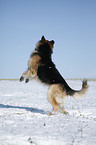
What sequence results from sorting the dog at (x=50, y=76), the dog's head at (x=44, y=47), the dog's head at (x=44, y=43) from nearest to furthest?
1. the dog at (x=50, y=76)
2. the dog's head at (x=44, y=47)
3. the dog's head at (x=44, y=43)

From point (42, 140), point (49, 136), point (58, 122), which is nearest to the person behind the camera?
point (42, 140)

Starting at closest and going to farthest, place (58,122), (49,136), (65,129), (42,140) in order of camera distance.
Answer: (42,140)
(49,136)
(65,129)
(58,122)

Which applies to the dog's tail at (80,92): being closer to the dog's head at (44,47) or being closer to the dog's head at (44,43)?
the dog's head at (44,47)

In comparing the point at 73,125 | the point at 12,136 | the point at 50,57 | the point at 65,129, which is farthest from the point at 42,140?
the point at 50,57

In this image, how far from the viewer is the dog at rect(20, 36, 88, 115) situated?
7.40 meters

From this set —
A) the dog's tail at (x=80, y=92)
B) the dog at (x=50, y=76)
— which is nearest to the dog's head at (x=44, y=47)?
the dog at (x=50, y=76)

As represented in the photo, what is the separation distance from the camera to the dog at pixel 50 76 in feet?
24.3

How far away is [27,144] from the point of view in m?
4.14

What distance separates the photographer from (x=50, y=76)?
7.38 metres

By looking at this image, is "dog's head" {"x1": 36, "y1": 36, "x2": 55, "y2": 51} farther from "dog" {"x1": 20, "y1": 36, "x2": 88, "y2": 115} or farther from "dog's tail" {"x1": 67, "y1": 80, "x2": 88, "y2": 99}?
"dog's tail" {"x1": 67, "y1": 80, "x2": 88, "y2": 99}

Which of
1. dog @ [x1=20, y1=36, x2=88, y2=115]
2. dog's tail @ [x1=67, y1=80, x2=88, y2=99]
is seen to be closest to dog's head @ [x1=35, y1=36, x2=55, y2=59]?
dog @ [x1=20, y1=36, x2=88, y2=115]

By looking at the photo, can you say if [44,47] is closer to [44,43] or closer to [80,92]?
[44,43]

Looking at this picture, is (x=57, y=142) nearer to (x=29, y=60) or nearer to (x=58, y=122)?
(x=58, y=122)

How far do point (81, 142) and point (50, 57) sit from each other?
4541mm
